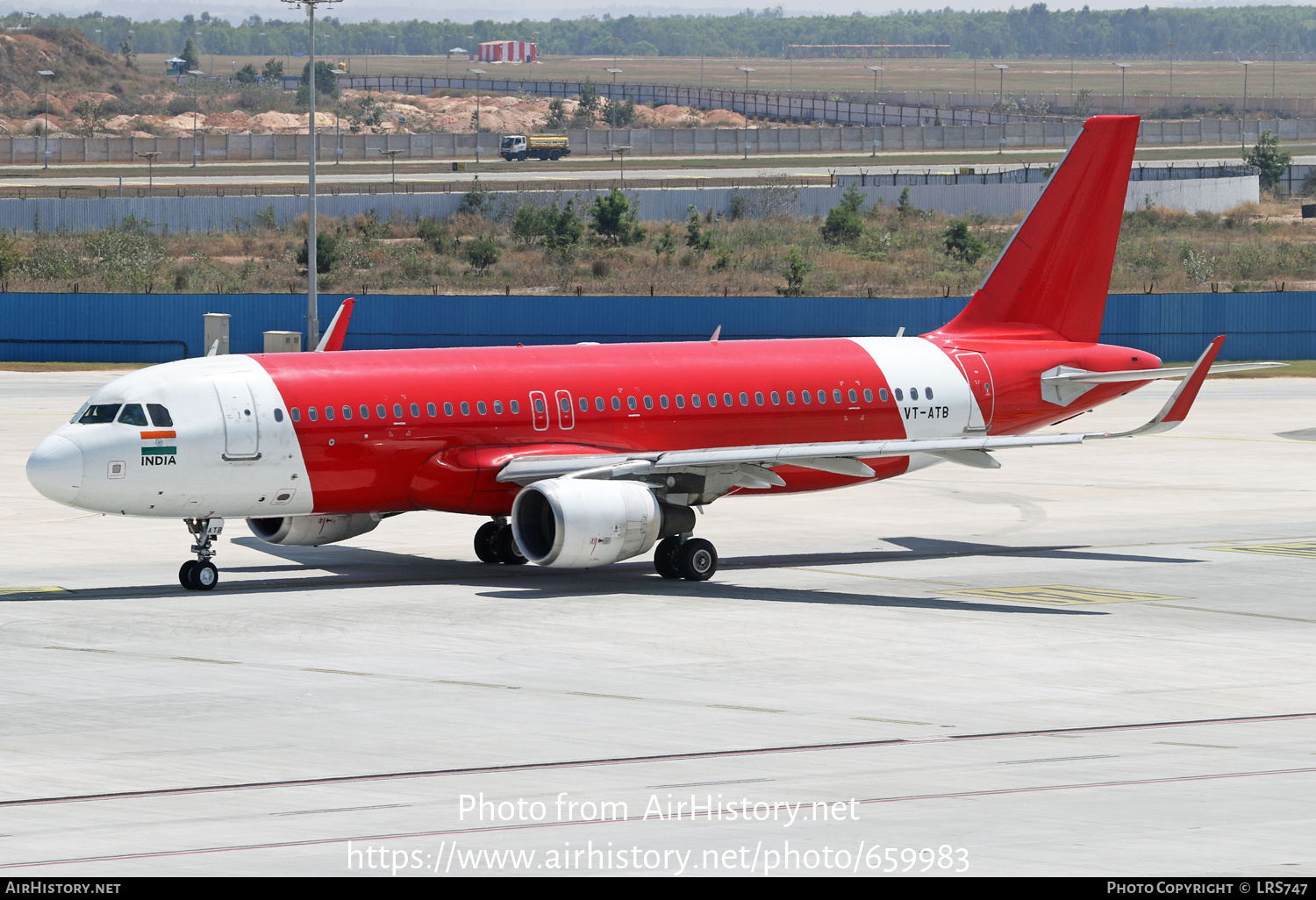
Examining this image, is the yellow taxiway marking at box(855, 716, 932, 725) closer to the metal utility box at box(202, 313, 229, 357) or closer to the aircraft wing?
the aircraft wing

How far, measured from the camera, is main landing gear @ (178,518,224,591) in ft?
113

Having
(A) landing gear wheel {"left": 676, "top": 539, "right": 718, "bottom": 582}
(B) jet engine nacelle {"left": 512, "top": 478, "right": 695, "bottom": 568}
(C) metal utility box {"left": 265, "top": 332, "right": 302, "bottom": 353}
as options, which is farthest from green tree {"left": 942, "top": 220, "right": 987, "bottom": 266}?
(B) jet engine nacelle {"left": 512, "top": 478, "right": 695, "bottom": 568}

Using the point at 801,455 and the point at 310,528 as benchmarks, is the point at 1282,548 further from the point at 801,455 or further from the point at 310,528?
the point at 310,528

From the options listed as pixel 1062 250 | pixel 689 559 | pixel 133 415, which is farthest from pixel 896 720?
pixel 1062 250

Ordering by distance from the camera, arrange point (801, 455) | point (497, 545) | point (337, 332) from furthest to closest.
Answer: point (337, 332) → point (497, 545) → point (801, 455)

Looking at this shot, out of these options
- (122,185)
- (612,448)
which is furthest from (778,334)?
(122,185)

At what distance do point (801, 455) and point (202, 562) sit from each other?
11769 millimetres

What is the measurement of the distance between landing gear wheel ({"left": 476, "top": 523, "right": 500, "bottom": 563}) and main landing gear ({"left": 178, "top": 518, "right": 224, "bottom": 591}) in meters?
5.85

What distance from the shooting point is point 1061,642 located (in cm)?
2958

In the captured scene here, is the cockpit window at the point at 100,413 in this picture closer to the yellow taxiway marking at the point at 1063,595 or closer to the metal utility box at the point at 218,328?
the yellow taxiway marking at the point at 1063,595

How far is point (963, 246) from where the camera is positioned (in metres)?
120

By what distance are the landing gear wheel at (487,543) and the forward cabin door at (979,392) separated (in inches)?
454

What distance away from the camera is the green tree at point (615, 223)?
12812 centimetres

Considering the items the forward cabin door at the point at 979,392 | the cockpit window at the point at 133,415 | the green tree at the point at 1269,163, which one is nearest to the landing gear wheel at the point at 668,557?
the forward cabin door at the point at 979,392
